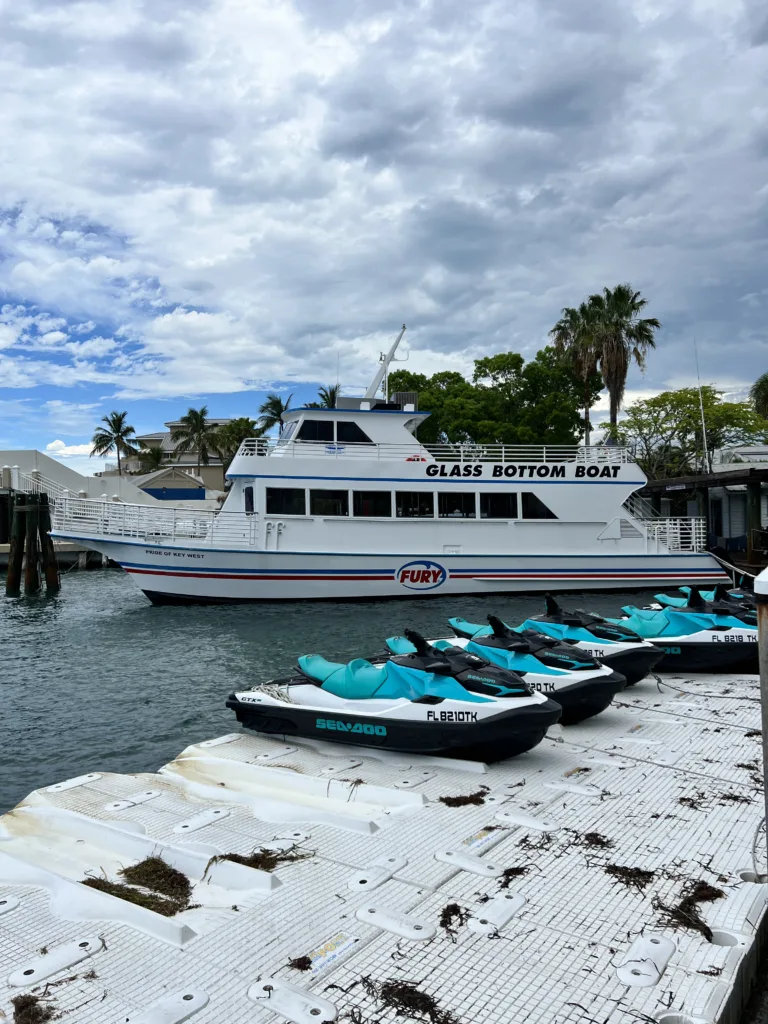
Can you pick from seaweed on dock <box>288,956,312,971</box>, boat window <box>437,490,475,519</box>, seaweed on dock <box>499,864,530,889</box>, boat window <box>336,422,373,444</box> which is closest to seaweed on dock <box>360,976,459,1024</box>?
seaweed on dock <box>288,956,312,971</box>

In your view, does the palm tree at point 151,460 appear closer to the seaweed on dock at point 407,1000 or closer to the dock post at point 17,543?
the dock post at point 17,543

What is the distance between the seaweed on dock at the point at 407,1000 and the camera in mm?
2885

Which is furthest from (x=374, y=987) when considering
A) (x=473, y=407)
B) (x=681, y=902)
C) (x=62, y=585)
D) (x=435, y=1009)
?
(x=473, y=407)

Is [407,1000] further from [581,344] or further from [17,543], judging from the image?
[581,344]

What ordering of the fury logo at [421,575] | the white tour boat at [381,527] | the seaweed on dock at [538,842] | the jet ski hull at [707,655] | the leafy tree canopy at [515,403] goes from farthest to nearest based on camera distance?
the leafy tree canopy at [515,403], the fury logo at [421,575], the white tour boat at [381,527], the jet ski hull at [707,655], the seaweed on dock at [538,842]

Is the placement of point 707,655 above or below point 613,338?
below

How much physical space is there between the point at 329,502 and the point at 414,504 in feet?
7.29

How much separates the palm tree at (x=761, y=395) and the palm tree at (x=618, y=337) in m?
19.3

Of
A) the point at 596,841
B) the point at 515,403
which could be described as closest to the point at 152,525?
the point at 596,841

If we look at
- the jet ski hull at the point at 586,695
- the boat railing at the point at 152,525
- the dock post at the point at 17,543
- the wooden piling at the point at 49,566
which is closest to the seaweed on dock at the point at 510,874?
the jet ski hull at the point at 586,695

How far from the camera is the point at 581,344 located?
1208 inches

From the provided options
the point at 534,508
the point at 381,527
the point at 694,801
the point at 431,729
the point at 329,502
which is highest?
the point at 329,502

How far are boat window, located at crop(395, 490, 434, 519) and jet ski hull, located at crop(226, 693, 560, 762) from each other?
12282 mm

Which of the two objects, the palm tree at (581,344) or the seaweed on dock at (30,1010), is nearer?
the seaweed on dock at (30,1010)
